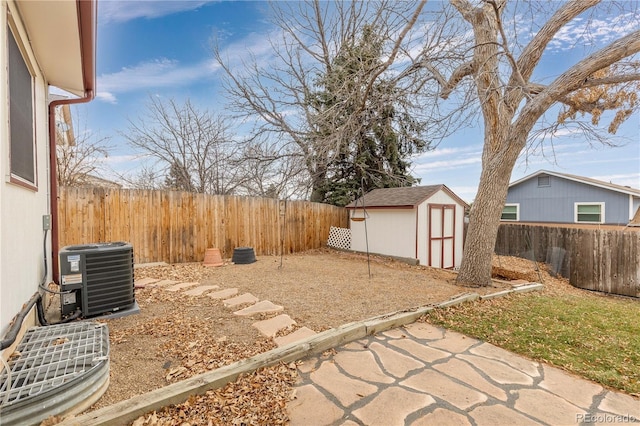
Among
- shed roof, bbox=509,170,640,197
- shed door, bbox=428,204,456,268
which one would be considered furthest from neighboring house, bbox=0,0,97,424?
shed roof, bbox=509,170,640,197

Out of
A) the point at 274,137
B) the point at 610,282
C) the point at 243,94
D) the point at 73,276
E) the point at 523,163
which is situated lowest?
the point at 610,282

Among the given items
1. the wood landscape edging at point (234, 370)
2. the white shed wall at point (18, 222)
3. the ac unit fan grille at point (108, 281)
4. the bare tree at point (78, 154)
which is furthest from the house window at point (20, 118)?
the bare tree at point (78, 154)

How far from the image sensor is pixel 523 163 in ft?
18.0

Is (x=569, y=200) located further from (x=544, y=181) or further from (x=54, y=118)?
(x=54, y=118)

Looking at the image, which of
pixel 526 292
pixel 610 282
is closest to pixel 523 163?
pixel 526 292

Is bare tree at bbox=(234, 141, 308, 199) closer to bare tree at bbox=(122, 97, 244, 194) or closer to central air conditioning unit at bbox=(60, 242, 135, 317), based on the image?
bare tree at bbox=(122, 97, 244, 194)

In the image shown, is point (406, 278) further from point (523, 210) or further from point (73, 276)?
point (523, 210)

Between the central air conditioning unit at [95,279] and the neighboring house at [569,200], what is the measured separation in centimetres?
1722

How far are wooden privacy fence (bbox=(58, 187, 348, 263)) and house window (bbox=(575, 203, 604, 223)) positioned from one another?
13064mm

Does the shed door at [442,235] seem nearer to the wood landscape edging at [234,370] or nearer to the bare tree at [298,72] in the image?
the bare tree at [298,72]

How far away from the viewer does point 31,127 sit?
9.27 ft

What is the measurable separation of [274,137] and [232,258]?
578 centimetres

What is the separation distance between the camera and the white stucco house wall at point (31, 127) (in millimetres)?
1970

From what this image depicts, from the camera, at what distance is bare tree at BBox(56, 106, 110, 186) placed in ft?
24.3
